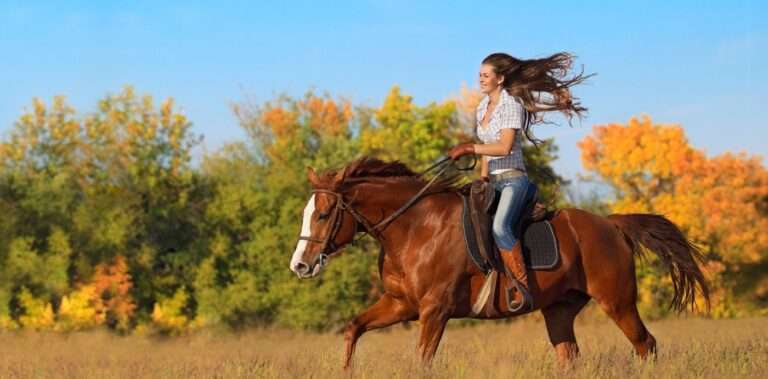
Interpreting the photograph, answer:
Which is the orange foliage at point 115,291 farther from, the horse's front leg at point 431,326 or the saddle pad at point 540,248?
the horse's front leg at point 431,326

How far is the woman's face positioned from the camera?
971cm

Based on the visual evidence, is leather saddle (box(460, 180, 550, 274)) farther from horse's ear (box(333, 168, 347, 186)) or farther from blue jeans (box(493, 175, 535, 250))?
horse's ear (box(333, 168, 347, 186))

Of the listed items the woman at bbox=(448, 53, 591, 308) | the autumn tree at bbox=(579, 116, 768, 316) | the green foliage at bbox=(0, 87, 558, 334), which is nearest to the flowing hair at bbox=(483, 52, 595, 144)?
the woman at bbox=(448, 53, 591, 308)

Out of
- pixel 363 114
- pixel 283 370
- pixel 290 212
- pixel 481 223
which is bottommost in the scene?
pixel 283 370

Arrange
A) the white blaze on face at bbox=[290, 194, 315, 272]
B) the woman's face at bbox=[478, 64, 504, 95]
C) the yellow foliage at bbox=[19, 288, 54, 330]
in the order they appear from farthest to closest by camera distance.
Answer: the yellow foliage at bbox=[19, 288, 54, 330] < the woman's face at bbox=[478, 64, 504, 95] < the white blaze on face at bbox=[290, 194, 315, 272]

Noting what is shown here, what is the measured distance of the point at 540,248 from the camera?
9844mm

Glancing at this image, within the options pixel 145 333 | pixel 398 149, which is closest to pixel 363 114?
pixel 398 149

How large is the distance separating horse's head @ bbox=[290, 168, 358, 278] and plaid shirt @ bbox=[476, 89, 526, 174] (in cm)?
135

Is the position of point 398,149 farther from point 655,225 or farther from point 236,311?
point 655,225

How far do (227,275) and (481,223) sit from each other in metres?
28.6

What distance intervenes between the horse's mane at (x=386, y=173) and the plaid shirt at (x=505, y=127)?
427 mm

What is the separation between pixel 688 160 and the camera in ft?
134

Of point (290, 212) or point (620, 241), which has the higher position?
point (290, 212)

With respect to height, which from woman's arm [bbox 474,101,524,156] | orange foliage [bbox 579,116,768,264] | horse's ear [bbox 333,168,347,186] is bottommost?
horse's ear [bbox 333,168,347,186]
